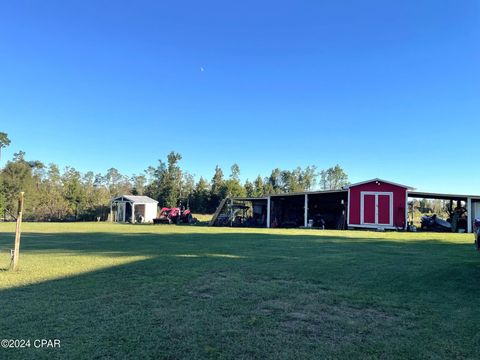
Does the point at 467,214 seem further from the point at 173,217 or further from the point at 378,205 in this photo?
the point at 173,217

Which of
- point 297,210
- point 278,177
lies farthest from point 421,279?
point 278,177

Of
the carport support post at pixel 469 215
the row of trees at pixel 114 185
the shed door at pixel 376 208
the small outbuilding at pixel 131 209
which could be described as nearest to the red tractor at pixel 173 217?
the small outbuilding at pixel 131 209

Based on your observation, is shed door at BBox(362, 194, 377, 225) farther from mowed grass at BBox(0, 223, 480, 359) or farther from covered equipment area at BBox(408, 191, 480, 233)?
mowed grass at BBox(0, 223, 480, 359)

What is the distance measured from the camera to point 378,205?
857 inches

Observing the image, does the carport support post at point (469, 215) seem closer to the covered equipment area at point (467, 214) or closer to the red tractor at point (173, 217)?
the covered equipment area at point (467, 214)

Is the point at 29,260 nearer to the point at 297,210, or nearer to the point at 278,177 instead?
the point at 297,210

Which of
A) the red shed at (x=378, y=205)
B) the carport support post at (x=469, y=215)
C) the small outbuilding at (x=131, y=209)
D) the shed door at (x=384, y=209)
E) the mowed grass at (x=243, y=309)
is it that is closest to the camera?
the mowed grass at (x=243, y=309)

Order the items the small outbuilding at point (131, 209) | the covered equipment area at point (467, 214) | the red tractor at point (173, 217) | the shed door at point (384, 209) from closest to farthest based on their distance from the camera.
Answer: the covered equipment area at point (467, 214), the shed door at point (384, 209), the red tractor at point (173, 217), the small outbuilding at point (131, 209)

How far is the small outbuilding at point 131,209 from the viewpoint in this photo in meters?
35.5

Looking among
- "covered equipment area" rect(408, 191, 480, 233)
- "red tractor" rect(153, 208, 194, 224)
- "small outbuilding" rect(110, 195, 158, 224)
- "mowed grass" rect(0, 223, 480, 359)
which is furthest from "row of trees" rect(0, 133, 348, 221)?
"mowed grass" rect(0, 223, 480, 359)

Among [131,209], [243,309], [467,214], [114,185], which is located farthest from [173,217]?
[114,185]

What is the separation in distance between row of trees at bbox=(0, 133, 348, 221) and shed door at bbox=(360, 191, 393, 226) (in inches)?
1045

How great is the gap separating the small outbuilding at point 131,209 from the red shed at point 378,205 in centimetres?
2167

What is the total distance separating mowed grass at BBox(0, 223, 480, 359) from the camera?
291cm
